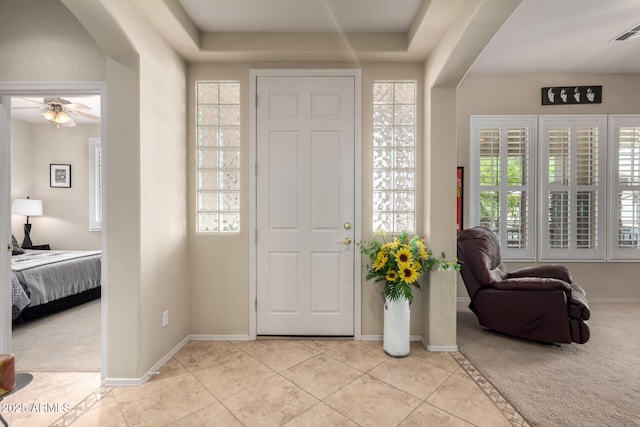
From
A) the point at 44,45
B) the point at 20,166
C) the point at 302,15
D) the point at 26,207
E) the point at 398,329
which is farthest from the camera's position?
the point at 20,166

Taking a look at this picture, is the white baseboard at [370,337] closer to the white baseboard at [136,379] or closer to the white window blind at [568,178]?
the white baseboard at [136,379]

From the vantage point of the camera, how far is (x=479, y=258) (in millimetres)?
3078

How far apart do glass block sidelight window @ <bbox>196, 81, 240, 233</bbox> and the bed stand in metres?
2.07

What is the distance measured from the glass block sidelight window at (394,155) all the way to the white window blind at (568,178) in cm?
218

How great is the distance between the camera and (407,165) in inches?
117

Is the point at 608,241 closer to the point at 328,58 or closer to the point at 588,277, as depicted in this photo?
the point at 588,277

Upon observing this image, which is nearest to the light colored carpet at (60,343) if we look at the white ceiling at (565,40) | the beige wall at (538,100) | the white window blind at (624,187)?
the beige wall at (538,100)

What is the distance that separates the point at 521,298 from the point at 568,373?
0.66 metres

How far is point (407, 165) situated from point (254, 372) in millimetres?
2193

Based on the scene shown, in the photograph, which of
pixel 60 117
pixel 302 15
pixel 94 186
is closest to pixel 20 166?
pixel 94 186

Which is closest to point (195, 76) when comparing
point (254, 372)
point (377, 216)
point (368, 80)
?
point (368, 80)

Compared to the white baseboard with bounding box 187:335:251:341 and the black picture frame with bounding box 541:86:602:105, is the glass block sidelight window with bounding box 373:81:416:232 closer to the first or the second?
the white baseboard with bounding box 187:335:251:341

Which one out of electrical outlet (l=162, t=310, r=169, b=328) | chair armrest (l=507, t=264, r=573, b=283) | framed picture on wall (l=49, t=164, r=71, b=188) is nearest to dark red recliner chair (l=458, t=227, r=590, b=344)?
chair armrest (l=507, t=264, r=573, b=283)

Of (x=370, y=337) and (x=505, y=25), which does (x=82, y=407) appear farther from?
(x=505, y=25)
